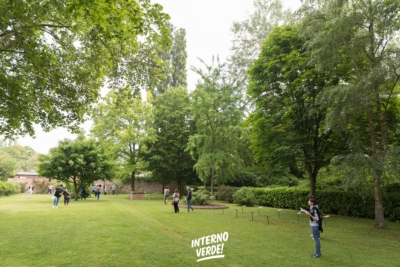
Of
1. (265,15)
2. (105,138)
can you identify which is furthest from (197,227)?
(265,15)

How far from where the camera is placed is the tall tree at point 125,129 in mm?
30594

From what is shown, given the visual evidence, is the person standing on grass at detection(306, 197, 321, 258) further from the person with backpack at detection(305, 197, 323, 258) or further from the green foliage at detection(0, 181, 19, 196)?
the green foliage at detection(0, 181, 19, 196)

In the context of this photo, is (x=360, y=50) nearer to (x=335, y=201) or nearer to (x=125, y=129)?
(x=335, y=201)

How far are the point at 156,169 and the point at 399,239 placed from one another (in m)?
24.3

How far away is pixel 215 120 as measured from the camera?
76.3 feet

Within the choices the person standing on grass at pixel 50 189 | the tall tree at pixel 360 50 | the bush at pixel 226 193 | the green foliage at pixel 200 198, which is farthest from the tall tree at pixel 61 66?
the person standing on grass at pixel 50 189

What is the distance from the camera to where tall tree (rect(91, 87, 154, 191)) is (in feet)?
100

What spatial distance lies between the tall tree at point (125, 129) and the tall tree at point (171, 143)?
1.25 metres

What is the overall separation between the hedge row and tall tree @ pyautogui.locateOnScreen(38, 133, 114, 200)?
1395cm

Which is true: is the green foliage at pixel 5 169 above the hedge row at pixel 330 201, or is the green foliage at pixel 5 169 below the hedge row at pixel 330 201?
above

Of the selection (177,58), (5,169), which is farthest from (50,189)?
(177,58)

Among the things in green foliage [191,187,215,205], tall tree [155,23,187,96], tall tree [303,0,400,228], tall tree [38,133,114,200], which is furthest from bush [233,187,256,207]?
tall tree [155,23,187,96]

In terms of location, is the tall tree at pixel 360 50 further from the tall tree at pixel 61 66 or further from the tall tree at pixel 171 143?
the tall tree at pixel 171 143

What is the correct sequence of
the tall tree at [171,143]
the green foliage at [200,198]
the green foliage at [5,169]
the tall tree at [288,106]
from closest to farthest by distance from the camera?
1. the tall tree at [288,106]
2. the green foliage at [200,198]
3. the tall tree at [171,143]
4. the green foliage at [5,169]
